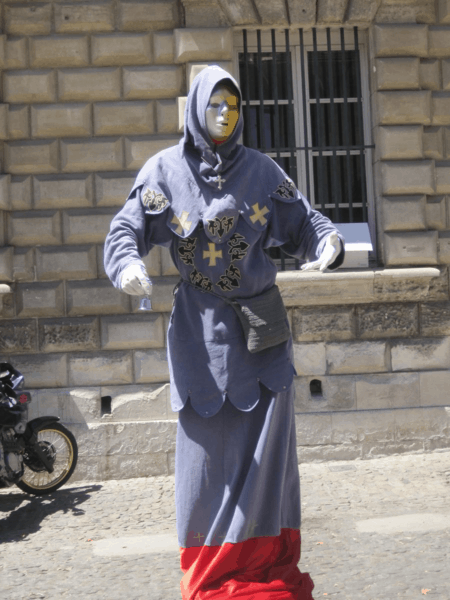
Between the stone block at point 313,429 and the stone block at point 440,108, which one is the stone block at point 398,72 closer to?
the stone block at point 440,108

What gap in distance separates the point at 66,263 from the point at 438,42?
356cm

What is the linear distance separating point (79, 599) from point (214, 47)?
177 inches

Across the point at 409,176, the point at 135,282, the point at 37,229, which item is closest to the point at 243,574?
the point at 135,282

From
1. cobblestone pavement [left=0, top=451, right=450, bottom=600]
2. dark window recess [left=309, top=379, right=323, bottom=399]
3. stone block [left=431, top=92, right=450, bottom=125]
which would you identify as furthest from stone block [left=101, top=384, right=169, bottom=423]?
stone block [left=431, top=92, right=450, bottom=125]

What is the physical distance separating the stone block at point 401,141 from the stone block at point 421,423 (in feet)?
6.87

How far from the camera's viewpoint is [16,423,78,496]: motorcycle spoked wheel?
20.1 feet

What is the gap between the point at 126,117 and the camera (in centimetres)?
679

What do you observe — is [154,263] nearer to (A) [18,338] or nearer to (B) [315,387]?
(A) [18,338]

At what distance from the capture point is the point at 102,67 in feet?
22.4

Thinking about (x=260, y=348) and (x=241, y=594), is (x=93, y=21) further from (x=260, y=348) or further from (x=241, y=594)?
(x=241, y=594)

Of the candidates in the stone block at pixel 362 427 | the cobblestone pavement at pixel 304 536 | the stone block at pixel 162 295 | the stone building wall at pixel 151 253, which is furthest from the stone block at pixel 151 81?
the cobblestone pavement at pixel 304 536

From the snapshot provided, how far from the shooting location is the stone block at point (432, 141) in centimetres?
696

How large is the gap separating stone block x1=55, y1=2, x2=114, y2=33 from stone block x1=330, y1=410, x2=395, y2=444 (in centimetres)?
369

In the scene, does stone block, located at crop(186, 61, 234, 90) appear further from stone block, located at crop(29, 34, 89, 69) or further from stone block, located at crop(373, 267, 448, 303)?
stone block, located at crop(373, 267, 448, 303)
